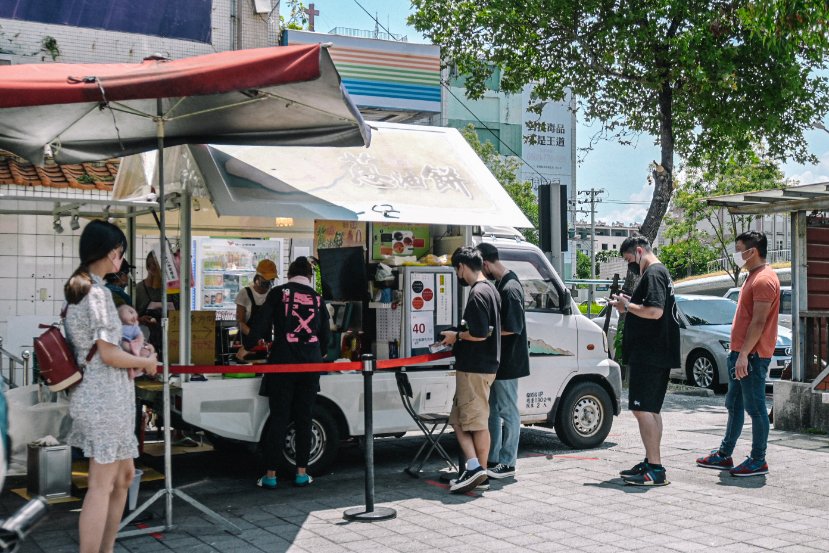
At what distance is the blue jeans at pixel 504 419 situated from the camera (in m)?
7.97

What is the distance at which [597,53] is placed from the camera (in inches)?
639

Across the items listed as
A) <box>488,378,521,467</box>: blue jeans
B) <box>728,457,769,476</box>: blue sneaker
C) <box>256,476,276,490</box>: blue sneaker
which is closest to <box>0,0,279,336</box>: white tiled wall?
<box>256,476,276,490</box>: blue sneaker

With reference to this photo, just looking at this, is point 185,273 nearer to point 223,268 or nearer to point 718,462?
point 223,268

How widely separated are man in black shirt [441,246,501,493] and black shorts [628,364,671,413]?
1.18 meters

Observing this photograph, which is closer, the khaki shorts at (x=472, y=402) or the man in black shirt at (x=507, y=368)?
the khaki shorts at (x=472, y=402)

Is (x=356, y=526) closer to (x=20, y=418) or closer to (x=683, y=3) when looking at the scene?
(x=20, y=418)

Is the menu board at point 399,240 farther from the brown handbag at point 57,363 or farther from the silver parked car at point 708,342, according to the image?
the silver parked car at point 708,342

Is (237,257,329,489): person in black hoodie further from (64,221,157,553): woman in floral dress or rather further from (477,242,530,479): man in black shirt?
(64,221,157,553): woman in floral dress

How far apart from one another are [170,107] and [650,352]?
4.25 m

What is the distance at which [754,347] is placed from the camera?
25.5 ft

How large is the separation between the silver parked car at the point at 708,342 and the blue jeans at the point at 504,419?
23.3ft

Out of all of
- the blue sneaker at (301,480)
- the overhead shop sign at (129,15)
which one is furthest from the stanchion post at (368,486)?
the overhead shop sign at (129,15)

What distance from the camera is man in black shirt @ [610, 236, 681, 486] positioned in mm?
7461

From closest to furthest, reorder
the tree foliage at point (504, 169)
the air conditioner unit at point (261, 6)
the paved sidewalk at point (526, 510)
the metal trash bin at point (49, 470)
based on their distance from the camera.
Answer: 1. the paved sidewalk at point (526, 510)
2. the metal trash bin at point (49, 470)
3. the air conditioner unit at point (261, 6)
4. the tree foliage at point (504, 169)
